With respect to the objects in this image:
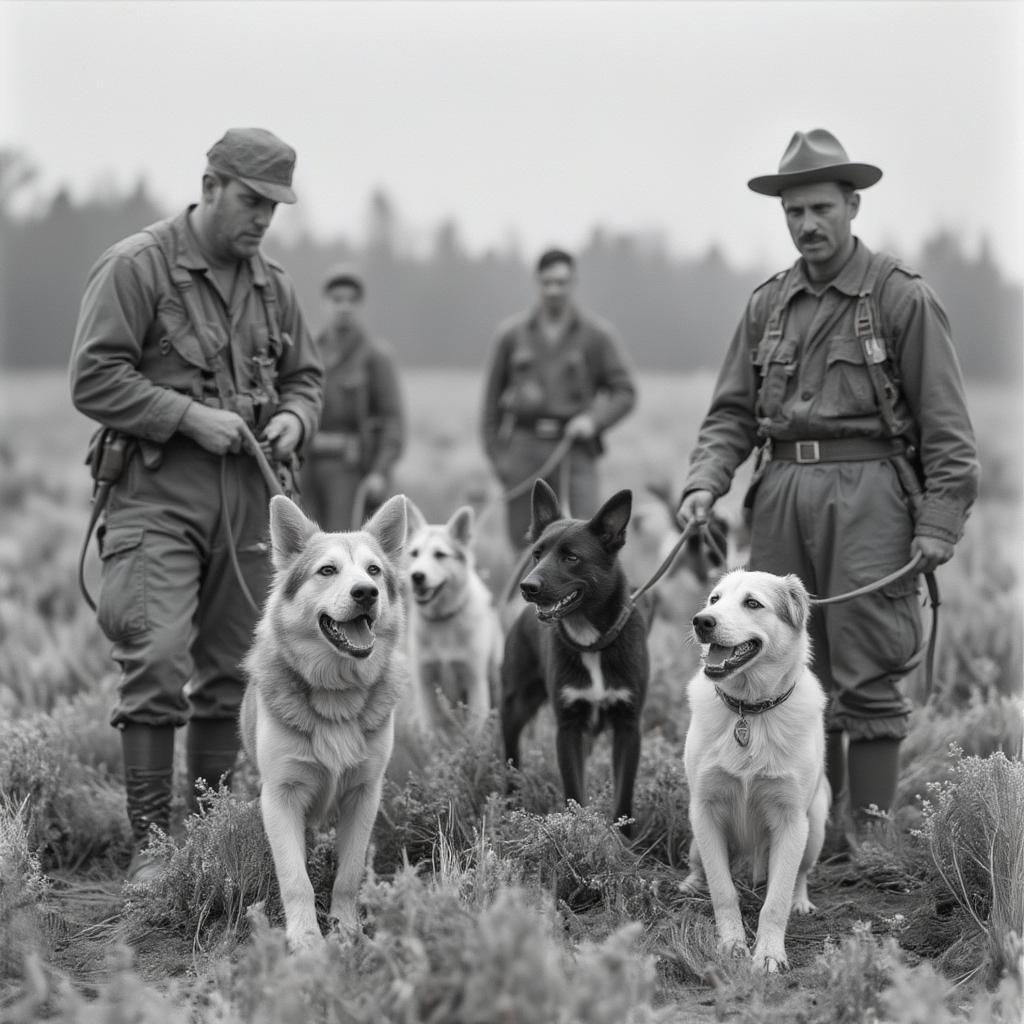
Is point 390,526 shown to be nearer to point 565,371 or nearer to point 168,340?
point 168,340

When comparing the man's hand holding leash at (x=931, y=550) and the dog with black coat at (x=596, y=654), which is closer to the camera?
the man's hand holding leash at (x=931, y=550)

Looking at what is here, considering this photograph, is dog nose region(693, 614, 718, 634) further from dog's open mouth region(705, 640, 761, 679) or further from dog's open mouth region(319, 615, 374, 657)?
dog's open mouth region(319, 615, 374, 657)

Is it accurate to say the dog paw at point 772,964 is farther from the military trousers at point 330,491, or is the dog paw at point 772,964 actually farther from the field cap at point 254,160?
the military trousers at point 330,491

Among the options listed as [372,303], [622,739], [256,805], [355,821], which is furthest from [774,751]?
[372,303]

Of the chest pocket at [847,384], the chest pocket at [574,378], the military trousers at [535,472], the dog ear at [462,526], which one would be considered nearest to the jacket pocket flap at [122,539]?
the dog ear at [462,526]

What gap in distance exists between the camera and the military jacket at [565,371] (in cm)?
1029

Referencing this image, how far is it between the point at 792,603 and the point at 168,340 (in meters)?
3.01

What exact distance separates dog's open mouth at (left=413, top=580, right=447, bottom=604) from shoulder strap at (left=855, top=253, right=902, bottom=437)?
10.6 feet

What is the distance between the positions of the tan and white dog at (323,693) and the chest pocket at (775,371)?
1.89 meters

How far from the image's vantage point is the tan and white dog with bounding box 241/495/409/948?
14.4 ft

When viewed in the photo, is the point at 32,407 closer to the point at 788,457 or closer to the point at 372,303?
the point at 372,303

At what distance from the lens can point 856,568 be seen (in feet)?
17.4

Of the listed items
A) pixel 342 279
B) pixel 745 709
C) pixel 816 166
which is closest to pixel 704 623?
pixel 745 709

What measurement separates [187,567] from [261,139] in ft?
6.57
